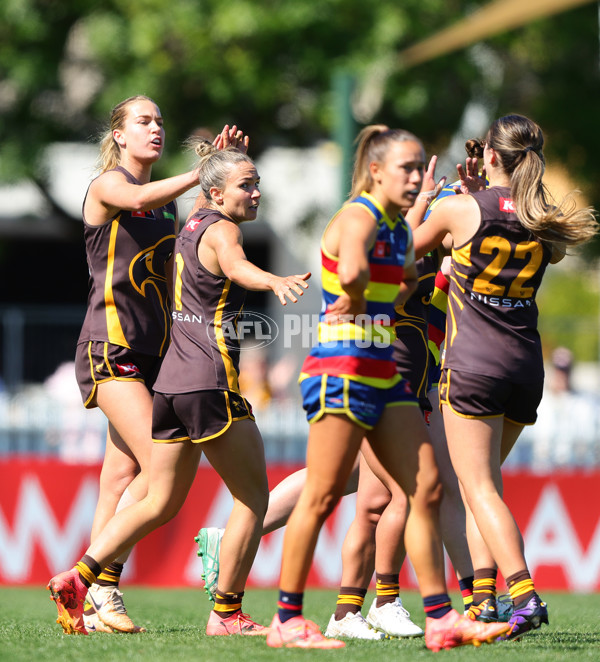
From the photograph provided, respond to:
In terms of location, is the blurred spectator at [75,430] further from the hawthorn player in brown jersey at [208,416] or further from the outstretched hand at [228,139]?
the outstretched hand at [228,139]

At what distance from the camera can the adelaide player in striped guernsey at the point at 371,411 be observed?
15.0ft

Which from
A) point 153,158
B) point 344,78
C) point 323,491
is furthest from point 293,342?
point 323,491

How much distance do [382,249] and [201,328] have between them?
105 centimetres

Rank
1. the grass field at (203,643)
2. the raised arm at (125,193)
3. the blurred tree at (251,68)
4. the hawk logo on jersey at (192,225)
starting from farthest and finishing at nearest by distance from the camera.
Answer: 1. the blurred tree at (251,68)
2. the raised arm at (125,193)
3. the hawk logo on jersey at (192,225)
4. the grass field at (203,643)

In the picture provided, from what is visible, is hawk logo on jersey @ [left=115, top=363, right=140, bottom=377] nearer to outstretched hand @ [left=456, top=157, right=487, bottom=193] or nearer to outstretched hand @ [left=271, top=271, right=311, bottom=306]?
outstretched hand @ [left=271, top=271, right=311, bottom=306]

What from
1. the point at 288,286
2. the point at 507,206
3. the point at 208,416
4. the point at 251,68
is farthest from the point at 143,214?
the point at 251,68

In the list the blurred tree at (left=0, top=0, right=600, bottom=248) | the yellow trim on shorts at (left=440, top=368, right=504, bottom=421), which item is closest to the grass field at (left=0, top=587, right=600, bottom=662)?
the yellow trim on shorts at (left=440, top=368, right=504, bottom=421)

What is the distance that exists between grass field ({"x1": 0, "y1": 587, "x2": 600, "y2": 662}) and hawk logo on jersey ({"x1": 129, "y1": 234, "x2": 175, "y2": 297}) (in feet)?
5.64

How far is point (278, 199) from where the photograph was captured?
19594mm

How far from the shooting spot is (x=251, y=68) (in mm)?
15875

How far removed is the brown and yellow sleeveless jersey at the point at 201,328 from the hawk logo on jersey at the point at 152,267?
485 mm

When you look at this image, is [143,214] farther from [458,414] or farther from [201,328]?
[458,414]

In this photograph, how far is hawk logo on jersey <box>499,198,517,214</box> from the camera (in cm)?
520

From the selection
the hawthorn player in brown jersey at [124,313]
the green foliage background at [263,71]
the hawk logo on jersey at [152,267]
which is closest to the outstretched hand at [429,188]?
the hawthorn player in brown jersey at [124,313]
